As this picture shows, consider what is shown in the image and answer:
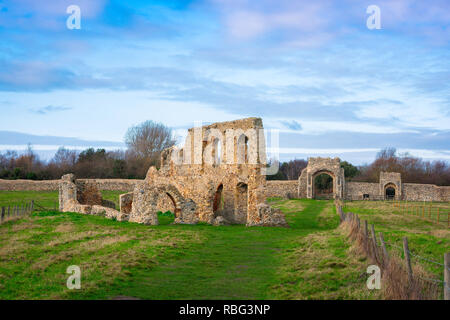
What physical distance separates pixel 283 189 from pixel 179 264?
3760 centimetres

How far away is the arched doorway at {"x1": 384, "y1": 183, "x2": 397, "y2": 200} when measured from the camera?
48688 mm

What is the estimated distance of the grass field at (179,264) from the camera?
9.23 m

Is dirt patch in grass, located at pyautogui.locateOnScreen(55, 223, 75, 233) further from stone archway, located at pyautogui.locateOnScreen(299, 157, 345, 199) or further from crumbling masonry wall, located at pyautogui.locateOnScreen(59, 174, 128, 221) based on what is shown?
stone archway, located at pyautogui.locateOnScreen(299, 157, 345, 199)

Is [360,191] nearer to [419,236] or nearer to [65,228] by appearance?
[419,236]

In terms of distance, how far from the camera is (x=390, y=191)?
175ft

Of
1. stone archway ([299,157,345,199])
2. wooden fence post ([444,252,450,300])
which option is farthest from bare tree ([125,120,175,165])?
Result: wooden fence post ([444,252,450,300])

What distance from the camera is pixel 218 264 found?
12.1 metres

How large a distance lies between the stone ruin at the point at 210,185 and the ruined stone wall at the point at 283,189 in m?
21.3

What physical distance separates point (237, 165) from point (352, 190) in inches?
1056

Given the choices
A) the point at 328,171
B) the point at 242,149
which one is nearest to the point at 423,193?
the point at 328,171
